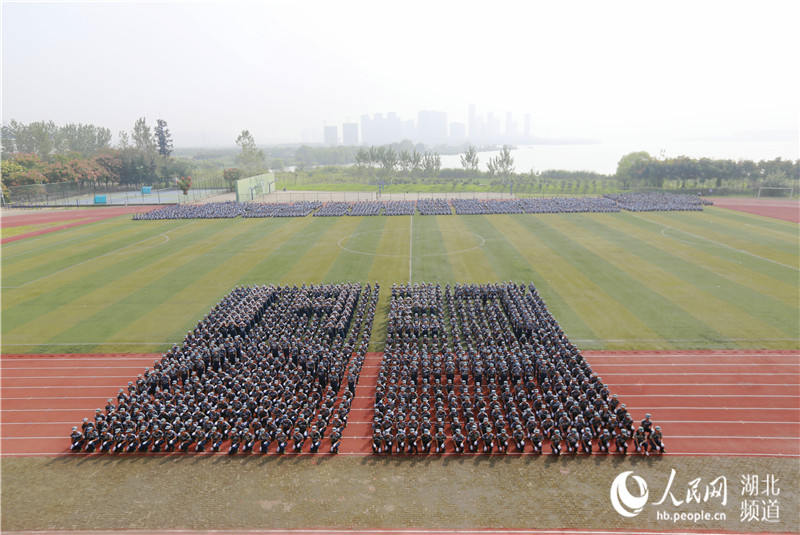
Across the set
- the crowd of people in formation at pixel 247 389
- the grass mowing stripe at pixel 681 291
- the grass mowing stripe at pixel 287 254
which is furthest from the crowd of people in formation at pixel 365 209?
the crowd of people in formation at pixel 247 389

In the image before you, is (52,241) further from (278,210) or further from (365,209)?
(365,209)

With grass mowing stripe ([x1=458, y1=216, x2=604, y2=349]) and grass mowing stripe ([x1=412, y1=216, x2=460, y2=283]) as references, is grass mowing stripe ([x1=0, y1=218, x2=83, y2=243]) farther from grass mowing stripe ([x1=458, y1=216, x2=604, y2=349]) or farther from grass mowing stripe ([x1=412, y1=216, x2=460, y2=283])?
grass mowing stripe ([x1=458, y1=216, x2=604, y2=349])

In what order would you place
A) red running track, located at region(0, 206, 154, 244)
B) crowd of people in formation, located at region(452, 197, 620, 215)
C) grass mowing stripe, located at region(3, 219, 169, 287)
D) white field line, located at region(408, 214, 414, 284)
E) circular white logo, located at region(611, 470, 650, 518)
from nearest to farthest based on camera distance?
circular white logo, located at region(611, 470, 650, 518)
white field line, located at region(408, 214, 414, 284)
grass mowing stripe, located at region(3, 219, 169, 287)
red running track, located at region(0, 206, 154, 244)
crowd of people in formation, located at region(452, 197, 620, 215)

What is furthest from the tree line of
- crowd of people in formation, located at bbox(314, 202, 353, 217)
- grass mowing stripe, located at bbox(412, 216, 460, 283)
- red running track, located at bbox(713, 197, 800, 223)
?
red running track, located at bbox(713, 197, 800, 223)

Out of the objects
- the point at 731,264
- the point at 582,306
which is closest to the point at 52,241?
the point at 582,306

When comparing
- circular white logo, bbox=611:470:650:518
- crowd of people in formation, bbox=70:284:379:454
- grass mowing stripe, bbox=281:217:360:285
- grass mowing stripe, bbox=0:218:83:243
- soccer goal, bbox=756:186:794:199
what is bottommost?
circular white logo, bbox=611:470:650:518

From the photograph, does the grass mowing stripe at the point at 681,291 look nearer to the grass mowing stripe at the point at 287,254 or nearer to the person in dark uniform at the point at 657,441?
the person in dark uniform at the point at 657,441

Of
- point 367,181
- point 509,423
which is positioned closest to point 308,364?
point 509,423
